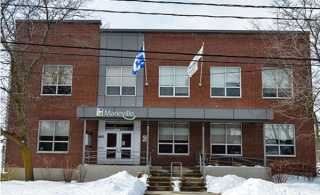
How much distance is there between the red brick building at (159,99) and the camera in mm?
22938

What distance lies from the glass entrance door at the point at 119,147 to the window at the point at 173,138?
211 centimetres

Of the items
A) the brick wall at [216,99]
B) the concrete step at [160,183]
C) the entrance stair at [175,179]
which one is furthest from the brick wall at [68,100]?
the concrete step at [160,183]

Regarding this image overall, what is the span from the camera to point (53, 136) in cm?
2333

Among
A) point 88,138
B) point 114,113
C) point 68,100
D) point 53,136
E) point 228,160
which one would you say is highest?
point 68,100

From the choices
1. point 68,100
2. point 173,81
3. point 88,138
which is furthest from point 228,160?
point 68,100

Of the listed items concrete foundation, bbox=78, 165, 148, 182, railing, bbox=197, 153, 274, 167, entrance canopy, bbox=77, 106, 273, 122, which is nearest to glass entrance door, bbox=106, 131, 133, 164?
concrete foundation, bbox=78, 165, 148, 182

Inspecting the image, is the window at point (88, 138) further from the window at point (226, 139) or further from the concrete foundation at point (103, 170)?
the window at point (226, 139)

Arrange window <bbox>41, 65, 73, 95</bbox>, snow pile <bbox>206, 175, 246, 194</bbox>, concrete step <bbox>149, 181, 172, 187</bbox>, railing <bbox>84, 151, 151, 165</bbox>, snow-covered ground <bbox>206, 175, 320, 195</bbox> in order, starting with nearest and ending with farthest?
snow-covered ground <bbox>206, 175, 320, 195</bbox>
snow pile <bbox>206, 175, 246, 194</bbox>
concrete step <bbox>149, 181, 172, 187</bbox>
railing <bbox>84, 151, 151, 165</bbox>
window <bbox>41, 65, 73, 95</bbox>

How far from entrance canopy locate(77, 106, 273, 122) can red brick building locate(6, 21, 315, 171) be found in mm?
1343

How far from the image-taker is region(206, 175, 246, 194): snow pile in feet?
57.9

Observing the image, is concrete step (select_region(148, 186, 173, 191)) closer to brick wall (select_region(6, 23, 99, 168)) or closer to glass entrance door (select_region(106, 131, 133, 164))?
glass entrance door (select_region(106, 131, 133, 164))

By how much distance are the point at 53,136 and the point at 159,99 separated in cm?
747

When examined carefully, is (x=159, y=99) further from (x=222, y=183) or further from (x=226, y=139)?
(x=222, y=183)

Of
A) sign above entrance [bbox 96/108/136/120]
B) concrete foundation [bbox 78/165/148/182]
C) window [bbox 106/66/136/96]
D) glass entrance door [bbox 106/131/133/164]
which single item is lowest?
concrete foundation [bbox 78/165/148/182]
